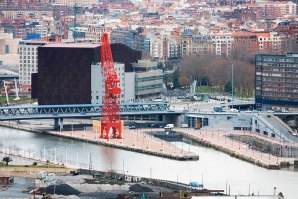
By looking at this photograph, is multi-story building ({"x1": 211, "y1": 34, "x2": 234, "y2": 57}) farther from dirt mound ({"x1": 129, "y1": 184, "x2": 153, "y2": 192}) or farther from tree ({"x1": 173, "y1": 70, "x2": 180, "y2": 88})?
dirt mound ({"x1": 129, "y1": 184, "x2": 153, "y2": 192})

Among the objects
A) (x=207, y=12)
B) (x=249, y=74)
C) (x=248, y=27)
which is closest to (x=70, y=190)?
(x=249, y=74)

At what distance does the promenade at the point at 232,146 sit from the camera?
120 ft

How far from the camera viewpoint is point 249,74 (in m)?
54.4

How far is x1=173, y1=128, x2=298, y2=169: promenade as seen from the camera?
120 ft

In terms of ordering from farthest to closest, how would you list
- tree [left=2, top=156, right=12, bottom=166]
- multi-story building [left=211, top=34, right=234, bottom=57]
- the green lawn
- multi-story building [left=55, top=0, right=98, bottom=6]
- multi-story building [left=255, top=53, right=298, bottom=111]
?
1. multi-story building [left=55, top=0, right=98, bottom=6]
2. multi-story building [left=211, top=34, right=234, bottom=57]
3. the green lawn
4. multi-story building [left=255, top=53, right=298, bottom=111]
5. tree [left=2, top=156, right=12, bottom=166]

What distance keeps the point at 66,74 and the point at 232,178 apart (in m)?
14.8

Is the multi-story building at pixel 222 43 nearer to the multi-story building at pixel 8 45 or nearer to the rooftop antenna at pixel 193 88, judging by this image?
the multi-story building at pixel 8 45

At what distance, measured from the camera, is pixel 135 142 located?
40375mm

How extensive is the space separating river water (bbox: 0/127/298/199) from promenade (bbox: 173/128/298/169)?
0.86ft

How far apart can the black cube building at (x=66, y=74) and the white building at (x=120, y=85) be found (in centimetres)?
14

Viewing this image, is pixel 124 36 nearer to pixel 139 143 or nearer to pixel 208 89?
pixel 208 89

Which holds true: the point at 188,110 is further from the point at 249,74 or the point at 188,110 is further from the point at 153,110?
the point at 249,74

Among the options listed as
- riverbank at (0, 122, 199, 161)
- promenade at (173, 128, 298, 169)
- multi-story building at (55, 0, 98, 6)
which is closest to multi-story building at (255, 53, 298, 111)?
promenade at (173, 128, 298, 169)

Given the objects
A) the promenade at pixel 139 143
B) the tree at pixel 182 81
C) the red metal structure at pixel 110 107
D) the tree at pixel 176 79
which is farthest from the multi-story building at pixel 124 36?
the red metal structure at pixel 110 107
